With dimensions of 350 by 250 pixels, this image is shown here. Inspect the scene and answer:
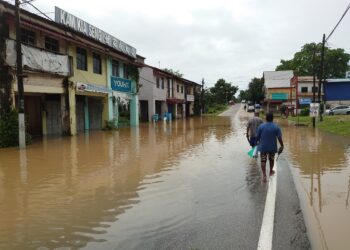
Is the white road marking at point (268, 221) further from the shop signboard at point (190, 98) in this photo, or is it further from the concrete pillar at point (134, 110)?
the shop signboard at point (190, 98)

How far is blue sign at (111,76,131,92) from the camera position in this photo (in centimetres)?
3072

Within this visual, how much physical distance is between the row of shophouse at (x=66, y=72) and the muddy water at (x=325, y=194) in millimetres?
12593

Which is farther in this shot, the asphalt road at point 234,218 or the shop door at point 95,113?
the shop door at point 95,113

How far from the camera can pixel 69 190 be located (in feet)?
27.6

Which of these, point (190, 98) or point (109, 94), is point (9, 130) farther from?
point (190, 98)

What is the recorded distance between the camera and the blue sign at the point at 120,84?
30716mm

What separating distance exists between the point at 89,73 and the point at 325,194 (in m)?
21.1

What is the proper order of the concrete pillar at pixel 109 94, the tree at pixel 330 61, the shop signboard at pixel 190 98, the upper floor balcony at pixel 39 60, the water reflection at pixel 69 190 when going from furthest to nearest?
the tree at pixel 330 61 → the shop signboard at pixel 190 98 → the concrete pillar at pixel 109 94 → the upper floor balcony at pixel 39 60 → the water reflection at pixel 69 190

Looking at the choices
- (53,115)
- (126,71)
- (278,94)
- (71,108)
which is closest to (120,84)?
(126,71)

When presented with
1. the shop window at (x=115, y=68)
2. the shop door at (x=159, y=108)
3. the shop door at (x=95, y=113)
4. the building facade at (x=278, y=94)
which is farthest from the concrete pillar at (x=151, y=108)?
the building facade at (x=278, y=94)

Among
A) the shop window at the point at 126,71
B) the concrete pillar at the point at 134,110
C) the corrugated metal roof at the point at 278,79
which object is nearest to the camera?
the shop window at the point at 126,71

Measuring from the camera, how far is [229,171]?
423 inches

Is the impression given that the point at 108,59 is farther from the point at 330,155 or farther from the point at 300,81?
the point at 300,81

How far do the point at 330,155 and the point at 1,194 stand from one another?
10.8 metres
